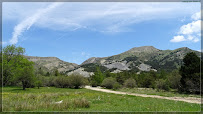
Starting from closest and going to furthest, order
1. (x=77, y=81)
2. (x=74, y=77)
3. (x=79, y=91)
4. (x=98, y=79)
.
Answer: (x=79, y=91), (x=77, y=81), (x=74, y=77), (x=98, y=79)

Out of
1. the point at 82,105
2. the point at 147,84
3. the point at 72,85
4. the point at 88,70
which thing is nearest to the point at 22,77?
the point at 72,85

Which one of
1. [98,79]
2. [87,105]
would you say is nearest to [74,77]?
[98,79]

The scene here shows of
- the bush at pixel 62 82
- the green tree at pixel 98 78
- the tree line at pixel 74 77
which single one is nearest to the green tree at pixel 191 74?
the tree line at pixel 74 77

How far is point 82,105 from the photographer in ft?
41.6

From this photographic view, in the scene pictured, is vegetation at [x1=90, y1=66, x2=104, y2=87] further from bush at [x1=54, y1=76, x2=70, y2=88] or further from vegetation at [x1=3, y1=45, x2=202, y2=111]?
bush at [x1=54, y1=76, x2=70, y2=88]

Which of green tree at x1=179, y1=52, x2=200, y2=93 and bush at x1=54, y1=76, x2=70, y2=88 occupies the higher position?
green tree at x1=179, y1=52, x2=200, y2=93

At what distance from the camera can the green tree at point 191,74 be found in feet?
118

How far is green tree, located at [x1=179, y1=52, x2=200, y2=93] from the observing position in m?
36.1

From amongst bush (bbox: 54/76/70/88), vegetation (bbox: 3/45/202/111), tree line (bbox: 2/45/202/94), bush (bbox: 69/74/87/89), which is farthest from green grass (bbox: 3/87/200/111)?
bush (bbox: 54/76/70/88)

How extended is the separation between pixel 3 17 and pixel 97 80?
87789mm

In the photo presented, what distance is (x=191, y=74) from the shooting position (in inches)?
1490

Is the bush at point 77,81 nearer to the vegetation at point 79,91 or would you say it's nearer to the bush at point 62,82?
the vegetation at point 79,91

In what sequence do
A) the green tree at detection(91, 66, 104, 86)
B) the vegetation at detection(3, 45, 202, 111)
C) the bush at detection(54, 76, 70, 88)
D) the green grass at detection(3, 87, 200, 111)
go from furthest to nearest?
the green tree at detection(91, 66, 104, 86), the bush at detection(54, 76, 70, 88), the vegetation at detection(3, 45, 202, 111), the green grass at detection(3, 87, 200, 111)

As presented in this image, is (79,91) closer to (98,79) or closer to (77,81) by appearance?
(77,81)
